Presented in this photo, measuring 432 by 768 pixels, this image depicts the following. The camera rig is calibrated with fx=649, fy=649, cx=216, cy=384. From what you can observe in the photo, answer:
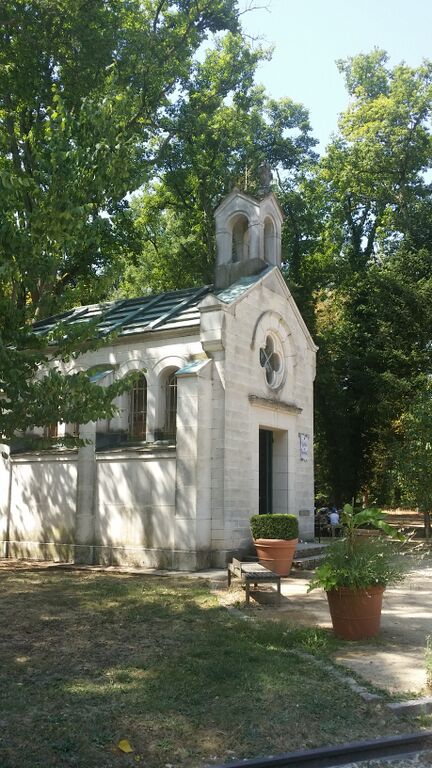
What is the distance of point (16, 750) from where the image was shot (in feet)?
15.2

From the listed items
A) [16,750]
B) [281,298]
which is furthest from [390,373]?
[16,750]

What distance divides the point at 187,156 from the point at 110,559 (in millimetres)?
20436

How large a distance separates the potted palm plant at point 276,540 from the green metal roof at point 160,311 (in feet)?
16.1

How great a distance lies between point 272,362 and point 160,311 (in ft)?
10.9

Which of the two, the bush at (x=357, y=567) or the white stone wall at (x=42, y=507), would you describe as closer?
the bush at (x=357, y=567)

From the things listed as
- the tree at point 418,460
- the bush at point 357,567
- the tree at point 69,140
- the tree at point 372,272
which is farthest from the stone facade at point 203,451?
the tree at point 372,272

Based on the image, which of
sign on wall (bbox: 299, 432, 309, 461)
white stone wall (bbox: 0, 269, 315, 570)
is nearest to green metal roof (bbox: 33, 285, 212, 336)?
white stone wall (bbox: 0, 269, 315, 570)

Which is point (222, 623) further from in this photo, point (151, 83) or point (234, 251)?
point (151, 83)

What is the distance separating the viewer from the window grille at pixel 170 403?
16.0 m

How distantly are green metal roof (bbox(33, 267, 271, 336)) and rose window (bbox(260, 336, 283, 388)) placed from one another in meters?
1.79

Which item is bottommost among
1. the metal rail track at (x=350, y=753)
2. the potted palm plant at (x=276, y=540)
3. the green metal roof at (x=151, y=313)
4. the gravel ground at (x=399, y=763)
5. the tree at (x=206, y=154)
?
the gravel ground at (x=399, y=763)

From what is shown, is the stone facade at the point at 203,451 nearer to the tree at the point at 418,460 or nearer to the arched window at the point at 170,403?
the arched window at the point at 170,403

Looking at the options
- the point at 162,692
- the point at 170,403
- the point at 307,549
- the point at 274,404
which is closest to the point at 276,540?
the point at 307,549

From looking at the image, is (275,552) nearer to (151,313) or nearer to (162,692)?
(151,313)
